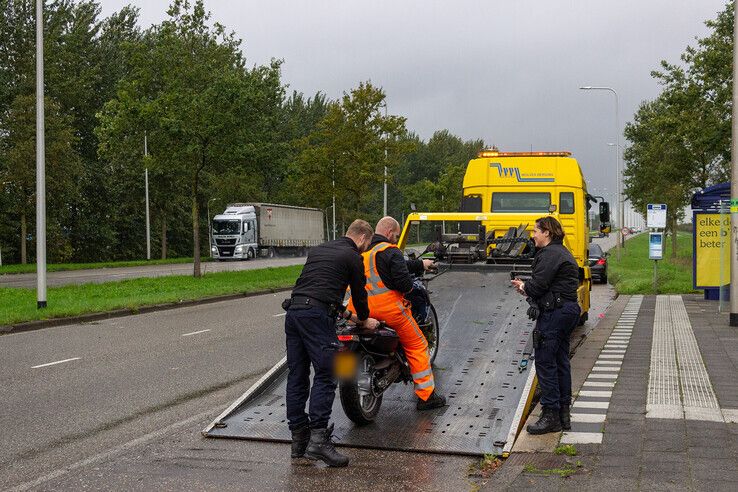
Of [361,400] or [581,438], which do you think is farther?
[361,400]

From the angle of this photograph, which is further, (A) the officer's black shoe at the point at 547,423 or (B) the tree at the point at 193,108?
(B) the tree at the point at 193,108

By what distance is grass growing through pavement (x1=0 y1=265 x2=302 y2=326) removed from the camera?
16.8 meters

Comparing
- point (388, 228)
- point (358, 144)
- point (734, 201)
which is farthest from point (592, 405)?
point (358, 144)

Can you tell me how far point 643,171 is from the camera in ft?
148

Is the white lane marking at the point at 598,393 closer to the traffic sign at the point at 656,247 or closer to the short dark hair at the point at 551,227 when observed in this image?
the short dark hair at the point at 551,227

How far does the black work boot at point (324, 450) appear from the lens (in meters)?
5.86

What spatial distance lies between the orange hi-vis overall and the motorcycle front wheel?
37cm

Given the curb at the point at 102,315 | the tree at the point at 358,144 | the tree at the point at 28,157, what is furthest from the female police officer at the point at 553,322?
the tree at the point at 28,157

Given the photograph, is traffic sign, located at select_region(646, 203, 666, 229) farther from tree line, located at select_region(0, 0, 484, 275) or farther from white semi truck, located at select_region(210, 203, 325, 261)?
white semi truck, located at select_region(210, 203, 325, 261)

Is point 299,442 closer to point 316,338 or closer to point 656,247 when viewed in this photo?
point 316,338

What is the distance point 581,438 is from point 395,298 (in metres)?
1.81

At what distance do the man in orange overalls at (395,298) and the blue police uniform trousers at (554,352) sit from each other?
3.18 feet

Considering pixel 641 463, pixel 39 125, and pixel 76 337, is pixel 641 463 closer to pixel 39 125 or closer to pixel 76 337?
pixel 76 337

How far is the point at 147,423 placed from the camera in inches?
290
